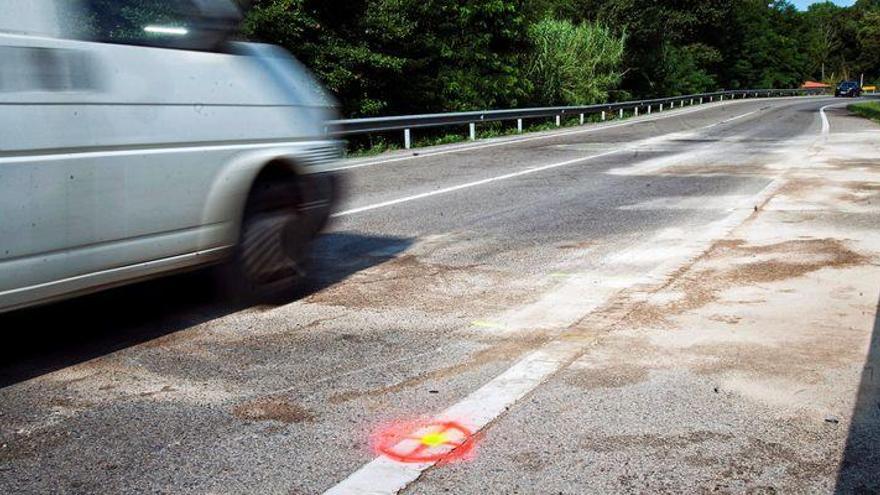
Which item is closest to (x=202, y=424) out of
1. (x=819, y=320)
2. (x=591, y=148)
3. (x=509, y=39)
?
(x=819, y=320)

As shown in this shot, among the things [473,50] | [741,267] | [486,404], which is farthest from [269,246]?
[473,50]

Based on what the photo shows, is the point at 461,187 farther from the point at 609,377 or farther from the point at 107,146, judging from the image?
the point at 609,377

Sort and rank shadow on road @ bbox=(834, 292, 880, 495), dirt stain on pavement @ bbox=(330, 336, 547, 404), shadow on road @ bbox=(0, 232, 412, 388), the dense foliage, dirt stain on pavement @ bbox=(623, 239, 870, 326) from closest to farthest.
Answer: shadow on road @ bbox=(834, 292, 880, 495) < dirt stain on pavement @ bbox=(330, 336, 547, 404) < shadow on road @ bbox=(0, 232, 412, 388) < dirt stain on pavement @ bbox=(623, 239, 870, 326) < the dense foliage

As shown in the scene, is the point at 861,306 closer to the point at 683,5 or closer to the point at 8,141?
the point at 8,141

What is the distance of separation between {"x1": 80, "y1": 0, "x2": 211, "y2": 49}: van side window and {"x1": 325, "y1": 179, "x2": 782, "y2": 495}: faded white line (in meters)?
2.49

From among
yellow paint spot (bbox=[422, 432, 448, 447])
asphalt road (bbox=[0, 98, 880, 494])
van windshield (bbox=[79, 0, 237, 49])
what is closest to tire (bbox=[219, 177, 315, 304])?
asphalt road (bbox=[0, 98, 880, 494])

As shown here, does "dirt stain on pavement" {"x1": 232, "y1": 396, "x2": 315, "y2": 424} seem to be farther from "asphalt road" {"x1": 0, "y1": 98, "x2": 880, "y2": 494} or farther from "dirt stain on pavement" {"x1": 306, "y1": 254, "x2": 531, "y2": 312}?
"dirt stain on pavement" {"x1": 306, "y1": 254, "x2": 531, "y2": 312}

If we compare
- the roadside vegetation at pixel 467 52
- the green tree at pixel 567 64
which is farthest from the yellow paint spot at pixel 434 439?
the green tree at pixel 567 64

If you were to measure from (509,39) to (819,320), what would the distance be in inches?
1260

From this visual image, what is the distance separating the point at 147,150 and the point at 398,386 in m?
1.79

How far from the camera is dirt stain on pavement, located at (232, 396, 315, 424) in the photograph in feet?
11.1

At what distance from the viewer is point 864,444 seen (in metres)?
3.06

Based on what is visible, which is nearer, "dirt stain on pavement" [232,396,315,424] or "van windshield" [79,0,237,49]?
"dirt stain on pavement" [232,396,315,424]

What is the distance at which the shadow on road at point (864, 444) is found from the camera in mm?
2766
